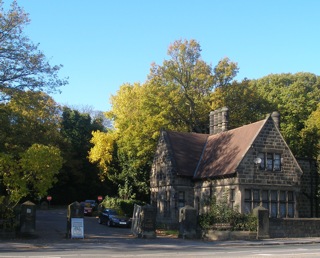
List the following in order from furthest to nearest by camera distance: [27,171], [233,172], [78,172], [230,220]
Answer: [78,172] → [233,172] → [230,220] → [27,171]

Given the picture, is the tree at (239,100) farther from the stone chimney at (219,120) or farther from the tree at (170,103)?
the stone chimney at (219,120)

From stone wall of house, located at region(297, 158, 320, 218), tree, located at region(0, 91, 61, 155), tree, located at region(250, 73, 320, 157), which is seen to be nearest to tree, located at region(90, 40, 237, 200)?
tree, located at region(250, 73, 320, 157)

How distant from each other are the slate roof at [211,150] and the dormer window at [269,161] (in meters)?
1.49

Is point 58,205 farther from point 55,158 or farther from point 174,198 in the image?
point 55,158

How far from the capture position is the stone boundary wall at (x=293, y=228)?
28703 millimetres

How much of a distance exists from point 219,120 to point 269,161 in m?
8.80

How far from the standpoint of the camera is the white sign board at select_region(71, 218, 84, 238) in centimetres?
2569

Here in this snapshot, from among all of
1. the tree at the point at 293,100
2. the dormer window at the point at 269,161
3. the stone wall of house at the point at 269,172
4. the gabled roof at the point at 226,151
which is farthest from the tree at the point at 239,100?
the dormer window at the point at 269,161

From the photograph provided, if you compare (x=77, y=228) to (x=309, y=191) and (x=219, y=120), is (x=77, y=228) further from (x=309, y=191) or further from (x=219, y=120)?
(x=309, y=191)

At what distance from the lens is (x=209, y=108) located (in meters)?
46.4

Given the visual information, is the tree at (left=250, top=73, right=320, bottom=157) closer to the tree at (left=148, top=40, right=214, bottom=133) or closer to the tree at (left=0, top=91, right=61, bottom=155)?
the tree at (left=148, top=40, right=214, bottom=133)

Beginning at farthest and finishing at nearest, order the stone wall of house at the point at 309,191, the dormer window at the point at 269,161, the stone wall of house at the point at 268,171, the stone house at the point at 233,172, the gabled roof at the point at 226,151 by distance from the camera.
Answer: the stone wall of house at the point at 309,191 < the gabled roof at the point at 226,151 < the dormer window at the point at 269,161 < the stone house at the point at 233,172 < the stone wall of house at the point at 268,171

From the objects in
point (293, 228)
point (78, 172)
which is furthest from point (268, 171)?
point (78, 172)

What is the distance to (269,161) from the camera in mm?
34312
